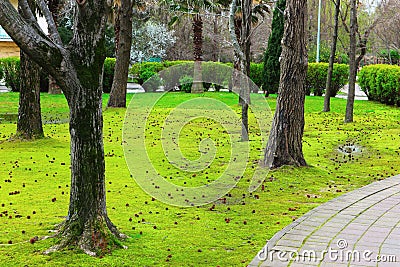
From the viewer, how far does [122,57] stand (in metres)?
19.9

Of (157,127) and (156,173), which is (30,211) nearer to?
(156,173)

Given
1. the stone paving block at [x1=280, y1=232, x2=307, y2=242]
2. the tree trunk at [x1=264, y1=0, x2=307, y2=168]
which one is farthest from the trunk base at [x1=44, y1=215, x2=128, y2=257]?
the tree trunk at [x1=264, y1=0, x2=307, y2=168]

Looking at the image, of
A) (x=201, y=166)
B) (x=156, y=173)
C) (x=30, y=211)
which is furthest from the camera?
(x=201, y=166)

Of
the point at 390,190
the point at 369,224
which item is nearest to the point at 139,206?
the point at 369,224

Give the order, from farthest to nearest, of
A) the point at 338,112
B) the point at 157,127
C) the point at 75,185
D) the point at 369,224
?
the point at 338,112, the point at 157,127, the point at 369,224, the point at 75,185

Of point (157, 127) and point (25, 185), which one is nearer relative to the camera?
point (25, 185)

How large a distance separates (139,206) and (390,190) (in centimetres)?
356

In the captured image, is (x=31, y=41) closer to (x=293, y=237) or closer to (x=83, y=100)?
(x=83, y=100)

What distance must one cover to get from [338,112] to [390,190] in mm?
12912

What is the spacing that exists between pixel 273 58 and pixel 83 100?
21486 mm

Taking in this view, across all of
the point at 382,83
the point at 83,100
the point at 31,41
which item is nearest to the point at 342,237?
the point at 83,100

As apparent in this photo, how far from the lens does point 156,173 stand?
9312 millimetres

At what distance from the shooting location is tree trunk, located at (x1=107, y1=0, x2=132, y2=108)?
1958 centimetres

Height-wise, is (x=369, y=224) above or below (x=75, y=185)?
below
